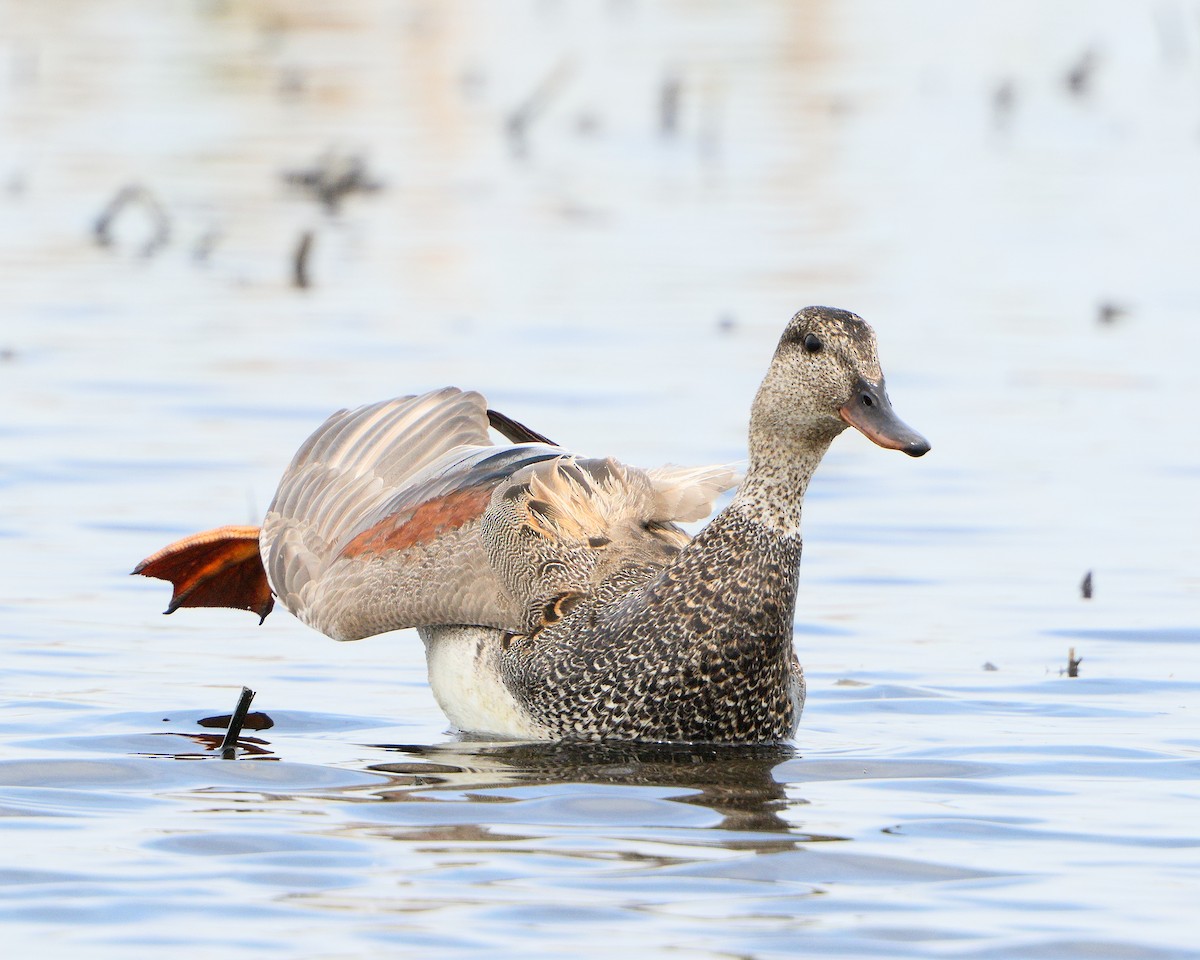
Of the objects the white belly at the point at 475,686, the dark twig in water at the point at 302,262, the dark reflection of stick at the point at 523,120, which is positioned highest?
the dark reflection of stick at the point at 523,120

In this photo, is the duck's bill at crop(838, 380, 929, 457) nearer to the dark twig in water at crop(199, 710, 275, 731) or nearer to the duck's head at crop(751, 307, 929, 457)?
the duck's head at crop(751, 307, 929, 457)

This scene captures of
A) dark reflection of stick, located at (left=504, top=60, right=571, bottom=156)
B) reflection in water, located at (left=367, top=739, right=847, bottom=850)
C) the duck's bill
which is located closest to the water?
reflection in water, located at (left=367, top=739, right=847, bottom=850)

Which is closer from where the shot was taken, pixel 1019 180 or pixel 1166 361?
pixel 1166 361

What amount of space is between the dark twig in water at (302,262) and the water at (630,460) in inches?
5.5

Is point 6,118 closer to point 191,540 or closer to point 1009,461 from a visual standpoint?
point 1009,461

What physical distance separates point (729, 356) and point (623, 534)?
20.8ft

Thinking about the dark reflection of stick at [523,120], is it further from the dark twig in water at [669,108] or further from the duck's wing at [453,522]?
the duck's wing at [453,522]

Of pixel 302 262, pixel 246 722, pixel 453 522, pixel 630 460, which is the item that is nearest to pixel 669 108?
pixel 302 262

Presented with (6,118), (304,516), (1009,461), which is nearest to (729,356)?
(1009,461)

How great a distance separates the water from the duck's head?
916mm

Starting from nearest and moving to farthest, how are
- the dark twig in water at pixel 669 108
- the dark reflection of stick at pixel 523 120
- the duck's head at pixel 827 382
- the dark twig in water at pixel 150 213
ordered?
the duck's head at pixel 827 382 → the dark twig in water at pixel 150 213 → the dark reflection of stick at pixel 523 120 → the dark twig in water at pixel 669 108

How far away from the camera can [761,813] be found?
6234mm

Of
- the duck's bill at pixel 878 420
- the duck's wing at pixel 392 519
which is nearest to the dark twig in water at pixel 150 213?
the duck's wing at pixel 392 519

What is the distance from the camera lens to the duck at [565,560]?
22.0 ft
